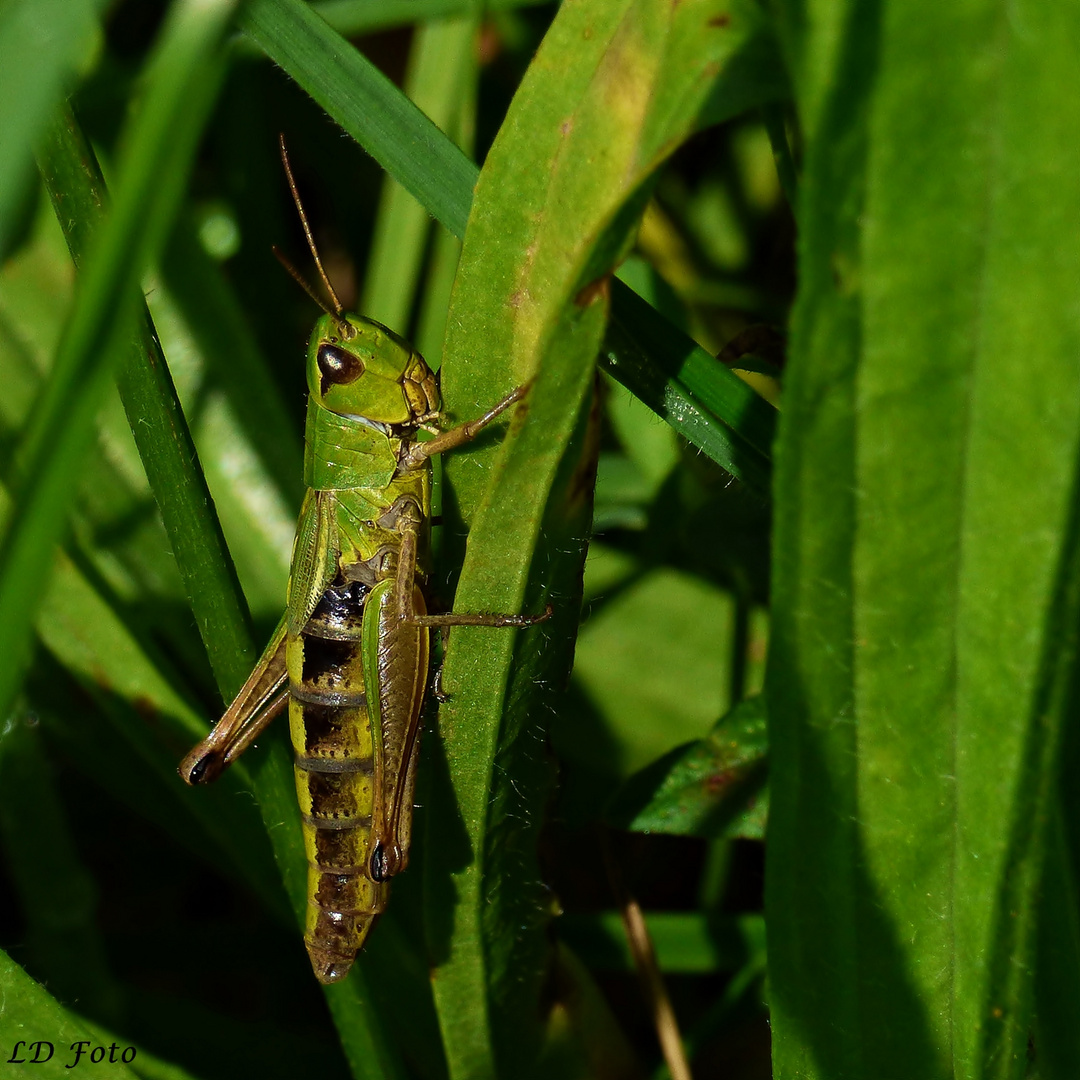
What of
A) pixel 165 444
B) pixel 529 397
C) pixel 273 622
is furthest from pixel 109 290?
pixel 273 622

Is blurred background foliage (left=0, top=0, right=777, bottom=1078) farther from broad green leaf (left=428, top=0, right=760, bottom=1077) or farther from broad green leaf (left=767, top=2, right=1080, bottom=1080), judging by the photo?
broad green leaf (left=767, top=2, right=1080, bottom=1080)

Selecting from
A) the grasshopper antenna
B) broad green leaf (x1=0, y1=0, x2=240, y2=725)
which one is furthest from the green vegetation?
the grasshopper antenna

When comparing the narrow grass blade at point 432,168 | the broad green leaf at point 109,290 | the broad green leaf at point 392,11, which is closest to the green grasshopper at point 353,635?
the narrow grass blade at point 432,168

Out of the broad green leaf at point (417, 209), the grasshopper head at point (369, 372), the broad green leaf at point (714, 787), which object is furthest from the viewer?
the broad green leaf at point (417, 209)

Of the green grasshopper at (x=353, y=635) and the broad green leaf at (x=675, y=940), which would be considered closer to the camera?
the green grasshopper at (x=353, y=635)

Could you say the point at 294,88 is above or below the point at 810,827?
above

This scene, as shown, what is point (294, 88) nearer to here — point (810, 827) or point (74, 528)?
point (74, 528)

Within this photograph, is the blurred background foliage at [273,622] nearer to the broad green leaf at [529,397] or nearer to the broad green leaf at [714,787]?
the broad green leaf at [714,787]

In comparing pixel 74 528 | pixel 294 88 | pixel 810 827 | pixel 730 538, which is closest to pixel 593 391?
pixel 810 827
